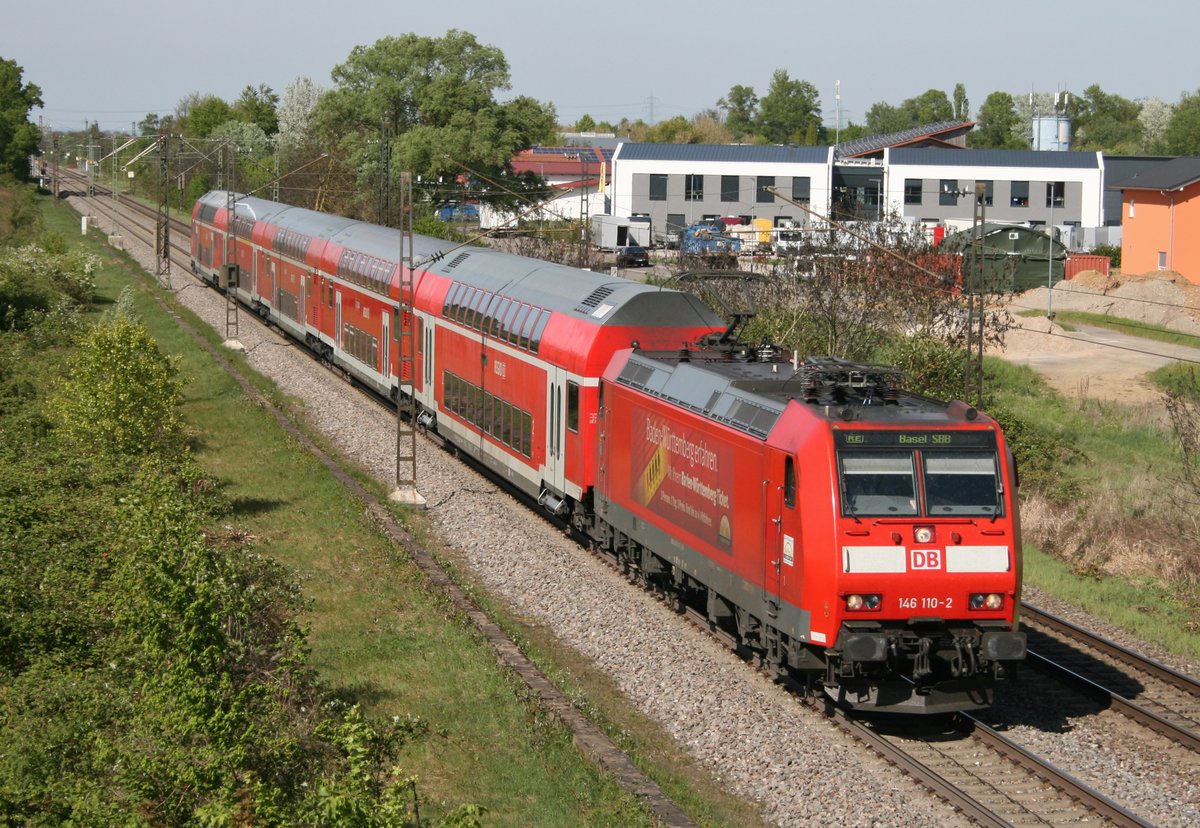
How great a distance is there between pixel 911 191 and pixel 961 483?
76.5 meters

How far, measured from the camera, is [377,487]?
27828mm

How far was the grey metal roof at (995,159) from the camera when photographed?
286 feet

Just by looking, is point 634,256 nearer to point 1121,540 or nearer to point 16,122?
point 1121,540

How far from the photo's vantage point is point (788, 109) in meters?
180

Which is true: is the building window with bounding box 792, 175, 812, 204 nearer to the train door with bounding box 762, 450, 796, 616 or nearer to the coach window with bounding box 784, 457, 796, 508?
the train door with bounding box 762, 450, 796, 616

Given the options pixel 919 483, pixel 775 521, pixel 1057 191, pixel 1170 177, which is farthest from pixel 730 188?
pixel 919 483

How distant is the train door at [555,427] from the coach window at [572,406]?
0.18m

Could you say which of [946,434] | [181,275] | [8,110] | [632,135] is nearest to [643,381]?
[946,434]

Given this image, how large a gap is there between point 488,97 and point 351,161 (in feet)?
28.4

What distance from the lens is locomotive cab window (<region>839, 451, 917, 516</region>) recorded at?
14500 millimetres

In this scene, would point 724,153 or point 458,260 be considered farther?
point 724,153

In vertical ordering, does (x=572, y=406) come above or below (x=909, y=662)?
above

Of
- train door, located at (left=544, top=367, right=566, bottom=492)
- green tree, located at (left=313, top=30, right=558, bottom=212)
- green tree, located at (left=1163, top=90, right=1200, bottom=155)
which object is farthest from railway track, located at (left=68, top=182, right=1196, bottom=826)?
green tree, located at (left=1163, top=90, right=1200, bottom=155)

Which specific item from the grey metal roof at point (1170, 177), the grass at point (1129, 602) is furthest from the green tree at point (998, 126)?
the grass at point (1129, 602)
